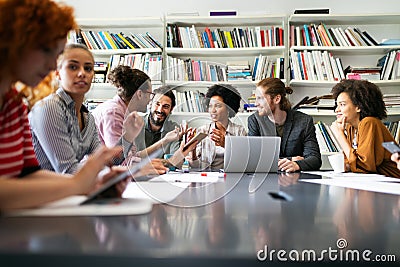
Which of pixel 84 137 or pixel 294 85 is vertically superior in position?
pixel 294 85

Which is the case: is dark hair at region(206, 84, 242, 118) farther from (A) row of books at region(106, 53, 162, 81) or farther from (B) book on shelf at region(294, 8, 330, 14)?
A: (B) book on shelf at region(294, 8, 330, 14)

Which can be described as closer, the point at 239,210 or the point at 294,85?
the point at 239,210

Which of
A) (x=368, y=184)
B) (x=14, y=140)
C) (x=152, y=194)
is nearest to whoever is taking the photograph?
(x=14, y=140)

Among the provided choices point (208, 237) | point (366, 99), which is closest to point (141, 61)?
point (366, 99)

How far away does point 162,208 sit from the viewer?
32.6 inches

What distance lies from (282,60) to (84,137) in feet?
7.68

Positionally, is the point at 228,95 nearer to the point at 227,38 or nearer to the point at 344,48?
the point at 227,38

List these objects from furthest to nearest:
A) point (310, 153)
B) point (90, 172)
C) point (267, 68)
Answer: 1. point (267, 68)
2. point (310, 153)
3. point (90, 172)

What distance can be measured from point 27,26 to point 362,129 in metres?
2.06

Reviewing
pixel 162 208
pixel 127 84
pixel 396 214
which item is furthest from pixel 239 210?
pixel 127 84

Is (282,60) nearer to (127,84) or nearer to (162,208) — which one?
(127,84)

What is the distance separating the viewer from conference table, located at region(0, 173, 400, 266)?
0.47m

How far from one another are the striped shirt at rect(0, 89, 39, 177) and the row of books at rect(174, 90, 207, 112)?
3.26 ft

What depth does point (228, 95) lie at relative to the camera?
1.86m
